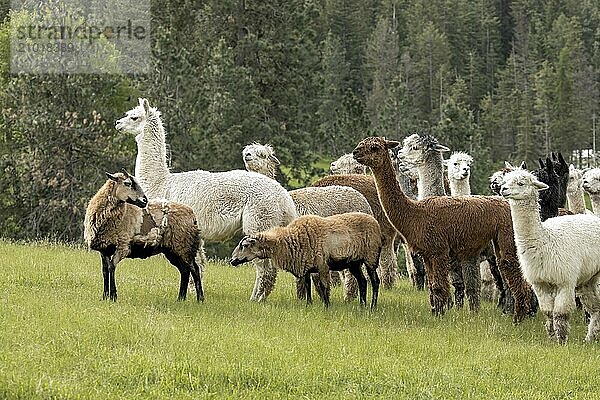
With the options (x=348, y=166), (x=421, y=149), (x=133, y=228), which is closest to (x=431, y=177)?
(x=421, y=149)

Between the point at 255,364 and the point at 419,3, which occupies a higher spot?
the point at 419,3

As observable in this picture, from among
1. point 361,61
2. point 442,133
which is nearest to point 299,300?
point 442,133

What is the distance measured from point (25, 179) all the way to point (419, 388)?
893 inches

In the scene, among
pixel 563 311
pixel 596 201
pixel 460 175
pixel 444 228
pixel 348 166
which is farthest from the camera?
pixel 348 166

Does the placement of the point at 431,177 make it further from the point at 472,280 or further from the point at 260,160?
the point at 260,160

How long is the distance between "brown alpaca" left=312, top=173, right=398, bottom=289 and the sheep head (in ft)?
11.1

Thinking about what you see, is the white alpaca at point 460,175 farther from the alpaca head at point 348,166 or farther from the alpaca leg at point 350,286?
the alpaca head at point 348,166

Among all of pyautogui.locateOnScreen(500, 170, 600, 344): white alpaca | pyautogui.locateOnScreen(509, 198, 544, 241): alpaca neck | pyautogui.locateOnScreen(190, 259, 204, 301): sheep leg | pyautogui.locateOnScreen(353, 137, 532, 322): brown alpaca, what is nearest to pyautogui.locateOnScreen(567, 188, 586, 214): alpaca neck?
pyautogui.locateOnScreen(353, 137, 532, 322): brown alpaca

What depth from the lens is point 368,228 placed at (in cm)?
1147

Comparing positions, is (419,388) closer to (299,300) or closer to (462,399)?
(462,399)

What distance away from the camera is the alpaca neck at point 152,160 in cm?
1270

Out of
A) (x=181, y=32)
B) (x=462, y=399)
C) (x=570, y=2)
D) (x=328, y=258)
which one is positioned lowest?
(x=462, y=399)

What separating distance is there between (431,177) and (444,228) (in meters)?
2.17

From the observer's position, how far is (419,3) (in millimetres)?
91250
